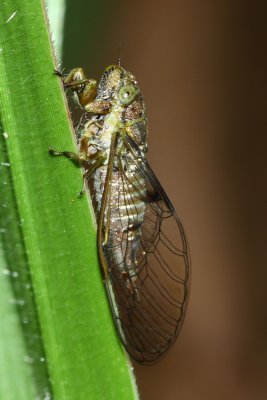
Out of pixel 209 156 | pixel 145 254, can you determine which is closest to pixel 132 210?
pixel 145 254

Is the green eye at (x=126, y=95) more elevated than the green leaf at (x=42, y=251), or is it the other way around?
the green eye at (x=126, y=95)

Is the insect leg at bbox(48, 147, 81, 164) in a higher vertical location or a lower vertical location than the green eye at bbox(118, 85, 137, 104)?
lower

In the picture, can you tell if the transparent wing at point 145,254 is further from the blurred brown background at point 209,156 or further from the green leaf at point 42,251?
the blurred brown background at point 209,156

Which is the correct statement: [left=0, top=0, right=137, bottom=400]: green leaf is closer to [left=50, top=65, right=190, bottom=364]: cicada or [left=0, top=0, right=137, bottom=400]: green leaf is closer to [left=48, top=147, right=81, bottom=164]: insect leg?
[left=48, top=147, right=81, bottom=164]: insect leg

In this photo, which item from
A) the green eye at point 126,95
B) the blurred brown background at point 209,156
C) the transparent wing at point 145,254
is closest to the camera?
the transparent wing at point 145,254

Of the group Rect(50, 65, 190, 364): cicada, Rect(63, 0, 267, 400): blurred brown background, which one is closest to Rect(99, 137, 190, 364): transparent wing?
Rect(50, 65, 190, 364): cicada

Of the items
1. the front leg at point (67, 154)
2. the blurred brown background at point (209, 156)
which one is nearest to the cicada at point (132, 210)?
the front leg at point (67, 154)

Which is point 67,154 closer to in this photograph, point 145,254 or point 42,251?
point 42,251
